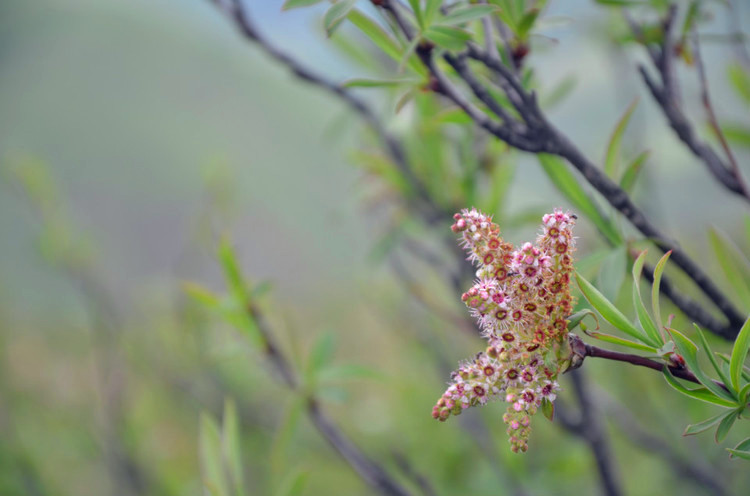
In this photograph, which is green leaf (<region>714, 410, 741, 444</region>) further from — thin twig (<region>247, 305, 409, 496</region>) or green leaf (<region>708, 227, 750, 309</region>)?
thin twig (<region>247, 305, 409, 496</region>)

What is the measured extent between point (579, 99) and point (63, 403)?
201cm

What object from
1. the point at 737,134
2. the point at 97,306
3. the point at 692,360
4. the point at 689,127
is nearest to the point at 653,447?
the point at 737,134

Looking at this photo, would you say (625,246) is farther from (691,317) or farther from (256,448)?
(256,448)

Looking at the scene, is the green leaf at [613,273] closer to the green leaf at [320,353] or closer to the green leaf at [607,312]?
the green leaf at [607,312]

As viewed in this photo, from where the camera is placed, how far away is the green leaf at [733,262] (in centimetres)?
44

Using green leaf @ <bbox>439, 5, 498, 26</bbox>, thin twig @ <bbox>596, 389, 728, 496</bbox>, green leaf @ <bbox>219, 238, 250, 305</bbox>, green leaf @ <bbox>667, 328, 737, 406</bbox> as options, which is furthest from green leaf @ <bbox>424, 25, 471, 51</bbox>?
thin twig @ <bbox>596, 389, 728, 496</bbox>

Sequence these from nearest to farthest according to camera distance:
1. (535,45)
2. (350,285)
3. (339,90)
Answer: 1. (339,90)
2. (535,45)
3. (350,285)

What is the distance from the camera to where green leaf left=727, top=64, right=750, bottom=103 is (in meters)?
0.71

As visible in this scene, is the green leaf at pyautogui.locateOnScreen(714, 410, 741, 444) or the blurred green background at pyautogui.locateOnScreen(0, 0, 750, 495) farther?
the blurred green background at pyautogui.locateOnScreen(0, 0, 750, 495)

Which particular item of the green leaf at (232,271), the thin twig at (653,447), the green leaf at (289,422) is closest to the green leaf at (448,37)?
the green leaf at (232,271)

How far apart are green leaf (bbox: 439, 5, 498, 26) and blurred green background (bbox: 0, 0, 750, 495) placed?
0.19 m

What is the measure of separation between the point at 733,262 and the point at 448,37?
11.2 inches

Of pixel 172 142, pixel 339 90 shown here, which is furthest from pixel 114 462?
pixel 172 142

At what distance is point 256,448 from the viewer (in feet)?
5.11
